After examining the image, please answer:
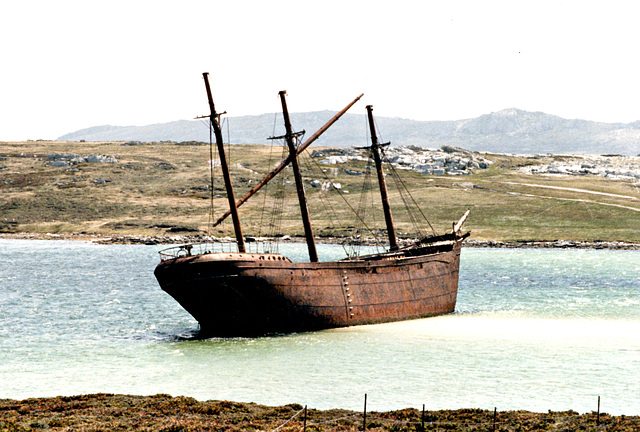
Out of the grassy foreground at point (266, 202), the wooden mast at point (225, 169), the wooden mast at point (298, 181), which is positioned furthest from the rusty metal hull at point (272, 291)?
the grassy foreground at point (266, 202)

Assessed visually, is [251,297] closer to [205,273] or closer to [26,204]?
[205,273]

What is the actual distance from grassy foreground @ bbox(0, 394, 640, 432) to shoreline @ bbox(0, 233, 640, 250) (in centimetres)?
7835

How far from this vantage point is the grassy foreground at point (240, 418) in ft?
70.4

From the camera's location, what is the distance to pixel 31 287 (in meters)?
63.0

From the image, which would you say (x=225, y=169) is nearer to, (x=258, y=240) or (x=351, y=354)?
(x=351, y=354)

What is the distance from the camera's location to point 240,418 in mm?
22547

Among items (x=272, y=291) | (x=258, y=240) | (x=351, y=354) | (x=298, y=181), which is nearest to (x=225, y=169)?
(x=298, y=181)

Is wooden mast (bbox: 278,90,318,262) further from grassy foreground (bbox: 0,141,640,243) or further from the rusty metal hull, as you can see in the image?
grassy foreground (bbox: 0,141,640,243)

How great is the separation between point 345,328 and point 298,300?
12.3 feet

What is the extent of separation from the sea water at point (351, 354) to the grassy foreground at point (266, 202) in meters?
54.5

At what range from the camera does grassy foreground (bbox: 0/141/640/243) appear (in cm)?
11912

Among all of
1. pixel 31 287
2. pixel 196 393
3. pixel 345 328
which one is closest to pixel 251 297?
pixel 345 328

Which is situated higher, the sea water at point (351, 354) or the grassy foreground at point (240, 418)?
the grassy foreground at point (240, 418)

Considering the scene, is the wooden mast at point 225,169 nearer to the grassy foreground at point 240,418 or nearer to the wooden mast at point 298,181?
the wooden mast at point 298,181
